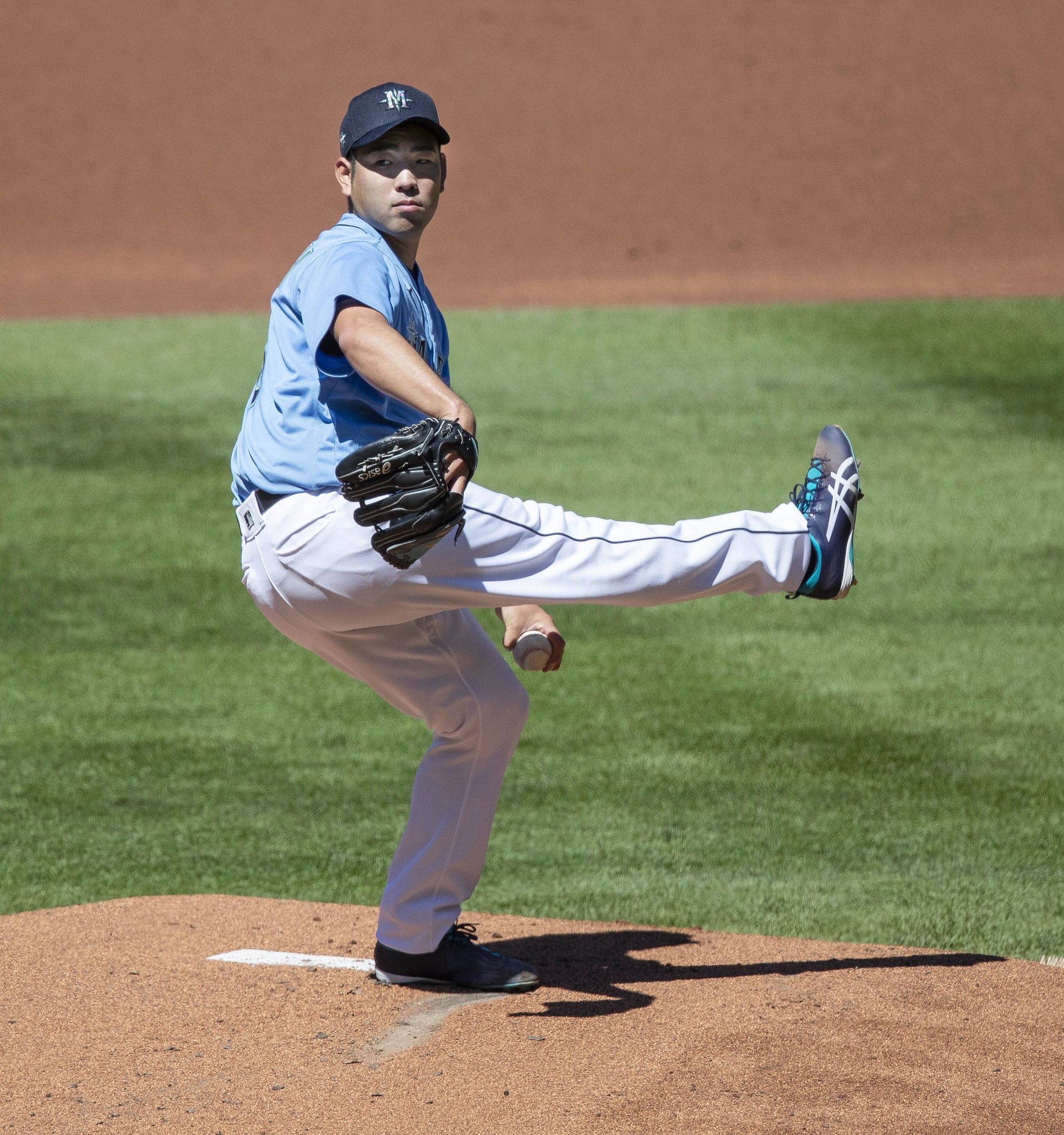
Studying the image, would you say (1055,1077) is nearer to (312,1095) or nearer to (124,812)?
(312,1095)

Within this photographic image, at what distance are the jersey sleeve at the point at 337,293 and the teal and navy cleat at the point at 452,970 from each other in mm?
1453

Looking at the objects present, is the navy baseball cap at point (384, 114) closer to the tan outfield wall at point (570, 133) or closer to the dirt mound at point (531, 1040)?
the dirt mound at point (531, 1040)

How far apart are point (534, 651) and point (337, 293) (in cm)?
96

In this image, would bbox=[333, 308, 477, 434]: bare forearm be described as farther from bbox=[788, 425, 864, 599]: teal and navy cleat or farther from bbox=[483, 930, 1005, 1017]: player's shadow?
bbox=[483, 930, 1005, 1017]: player's shadow

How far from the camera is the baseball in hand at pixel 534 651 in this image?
3785mm

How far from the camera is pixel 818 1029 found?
3529 mm

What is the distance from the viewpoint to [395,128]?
3.71 m

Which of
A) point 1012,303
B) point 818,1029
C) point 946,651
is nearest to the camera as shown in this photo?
point 818,1029

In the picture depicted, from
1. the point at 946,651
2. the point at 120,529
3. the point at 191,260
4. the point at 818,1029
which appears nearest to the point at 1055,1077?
the point at 818,1029

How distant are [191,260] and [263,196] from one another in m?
1.51

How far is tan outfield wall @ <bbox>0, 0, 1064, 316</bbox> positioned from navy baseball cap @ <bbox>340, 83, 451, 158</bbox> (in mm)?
16062

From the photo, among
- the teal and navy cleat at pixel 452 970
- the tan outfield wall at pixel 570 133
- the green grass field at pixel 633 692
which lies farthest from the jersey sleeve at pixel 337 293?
the tan outfield wall at pixel 570 133

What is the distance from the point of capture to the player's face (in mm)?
3734

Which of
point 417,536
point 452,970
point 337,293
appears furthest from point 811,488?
point 452,970
